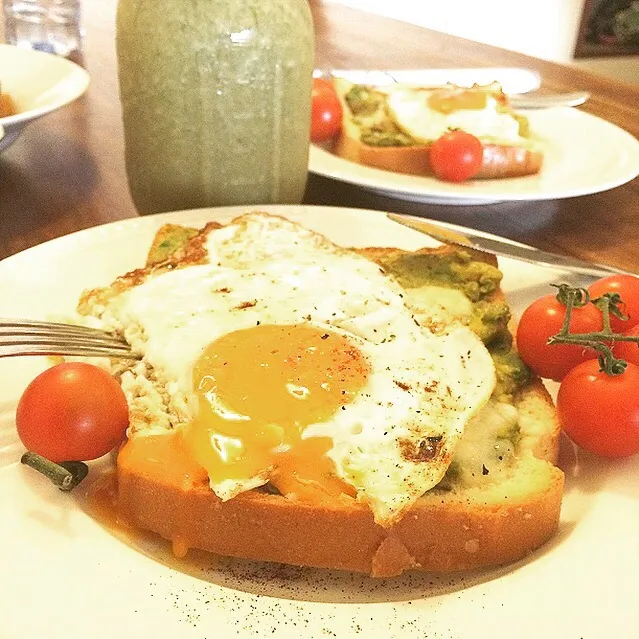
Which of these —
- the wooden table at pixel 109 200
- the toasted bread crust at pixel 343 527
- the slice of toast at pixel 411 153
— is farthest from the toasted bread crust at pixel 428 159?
the toasted bread crust at pixel 343 527

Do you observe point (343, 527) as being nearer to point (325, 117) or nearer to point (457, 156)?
point (457, 156)

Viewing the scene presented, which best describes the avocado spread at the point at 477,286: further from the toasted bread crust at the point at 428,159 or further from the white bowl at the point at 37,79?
the white bowl at the point at 37,79

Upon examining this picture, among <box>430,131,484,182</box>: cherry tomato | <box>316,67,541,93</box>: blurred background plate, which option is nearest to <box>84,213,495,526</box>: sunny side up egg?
<box>430,131,484,182</box>: cherry tomato

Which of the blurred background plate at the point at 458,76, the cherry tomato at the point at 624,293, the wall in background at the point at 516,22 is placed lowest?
the wall in background at the point at 516,22

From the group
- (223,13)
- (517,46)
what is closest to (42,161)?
(223,13)

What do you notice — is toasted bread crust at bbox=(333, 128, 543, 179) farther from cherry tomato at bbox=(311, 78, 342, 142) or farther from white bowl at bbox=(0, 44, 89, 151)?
white bowl at bbox=(0, 44, 89, 151)

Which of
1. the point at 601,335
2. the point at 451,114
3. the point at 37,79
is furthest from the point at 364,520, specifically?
the point at 37,79

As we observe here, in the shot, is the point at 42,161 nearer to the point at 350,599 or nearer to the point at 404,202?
the point at 404,202
